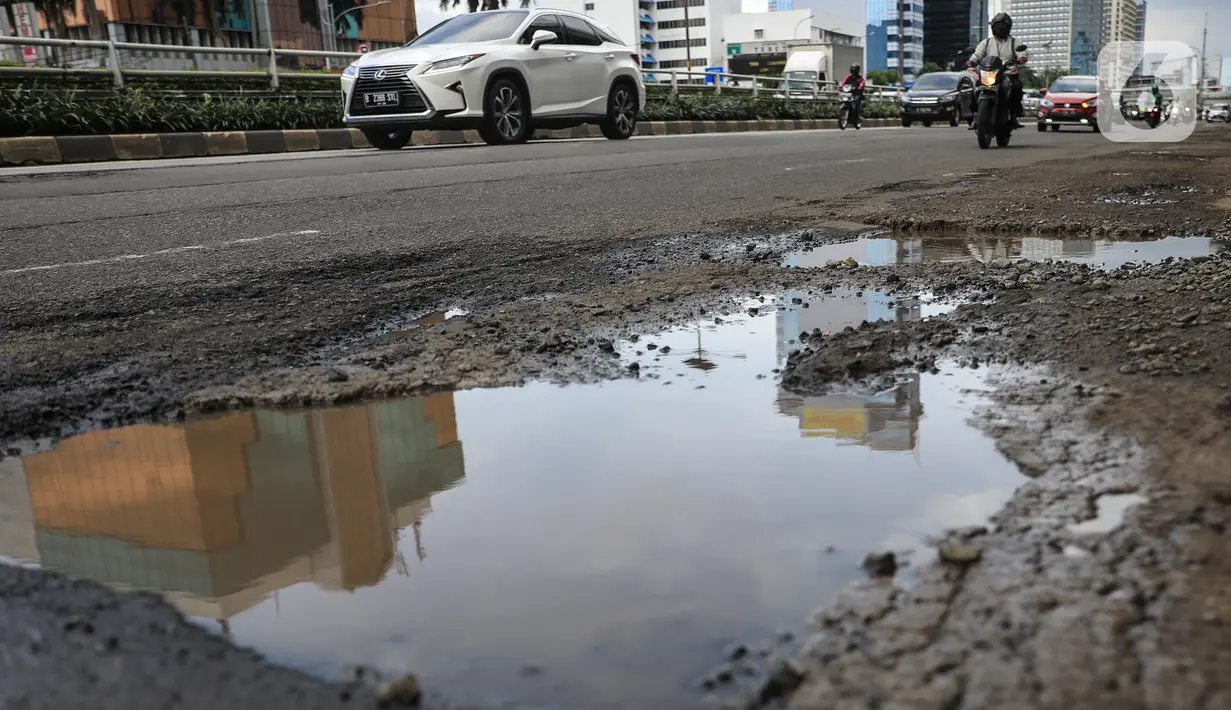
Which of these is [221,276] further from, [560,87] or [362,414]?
[560,87]

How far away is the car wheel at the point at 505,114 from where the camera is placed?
11461 millimetres

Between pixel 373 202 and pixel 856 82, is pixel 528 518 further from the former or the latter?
pixel 856 82

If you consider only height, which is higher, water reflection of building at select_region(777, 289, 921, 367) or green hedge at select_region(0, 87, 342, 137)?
green hedge at select_region(0, 87, 342, 137)

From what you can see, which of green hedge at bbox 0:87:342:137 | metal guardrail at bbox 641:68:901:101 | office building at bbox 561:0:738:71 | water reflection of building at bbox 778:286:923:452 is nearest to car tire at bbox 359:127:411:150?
green hedge at bbox 0:87:342:137

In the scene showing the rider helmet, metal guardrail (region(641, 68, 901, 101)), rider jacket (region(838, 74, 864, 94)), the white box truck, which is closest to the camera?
the rider helmet

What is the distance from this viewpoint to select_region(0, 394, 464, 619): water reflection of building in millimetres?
1396

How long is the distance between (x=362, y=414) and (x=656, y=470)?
64 centimetres

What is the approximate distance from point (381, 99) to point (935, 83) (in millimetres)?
21999

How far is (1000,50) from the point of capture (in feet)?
36.0

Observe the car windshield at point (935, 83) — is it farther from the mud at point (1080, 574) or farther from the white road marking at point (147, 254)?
the mud at point (1080, 574)

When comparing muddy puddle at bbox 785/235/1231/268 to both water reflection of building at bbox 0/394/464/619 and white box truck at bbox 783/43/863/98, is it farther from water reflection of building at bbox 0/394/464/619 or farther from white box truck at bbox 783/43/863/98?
white box truck at bbox 783/43/863/98

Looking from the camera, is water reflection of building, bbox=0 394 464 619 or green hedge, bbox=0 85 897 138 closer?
water reflection of building, bbox=0 394 464 619

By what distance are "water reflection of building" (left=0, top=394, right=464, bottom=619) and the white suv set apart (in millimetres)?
9376

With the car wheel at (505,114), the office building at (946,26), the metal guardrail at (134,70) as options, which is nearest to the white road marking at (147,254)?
the car wheel at (505,114)
